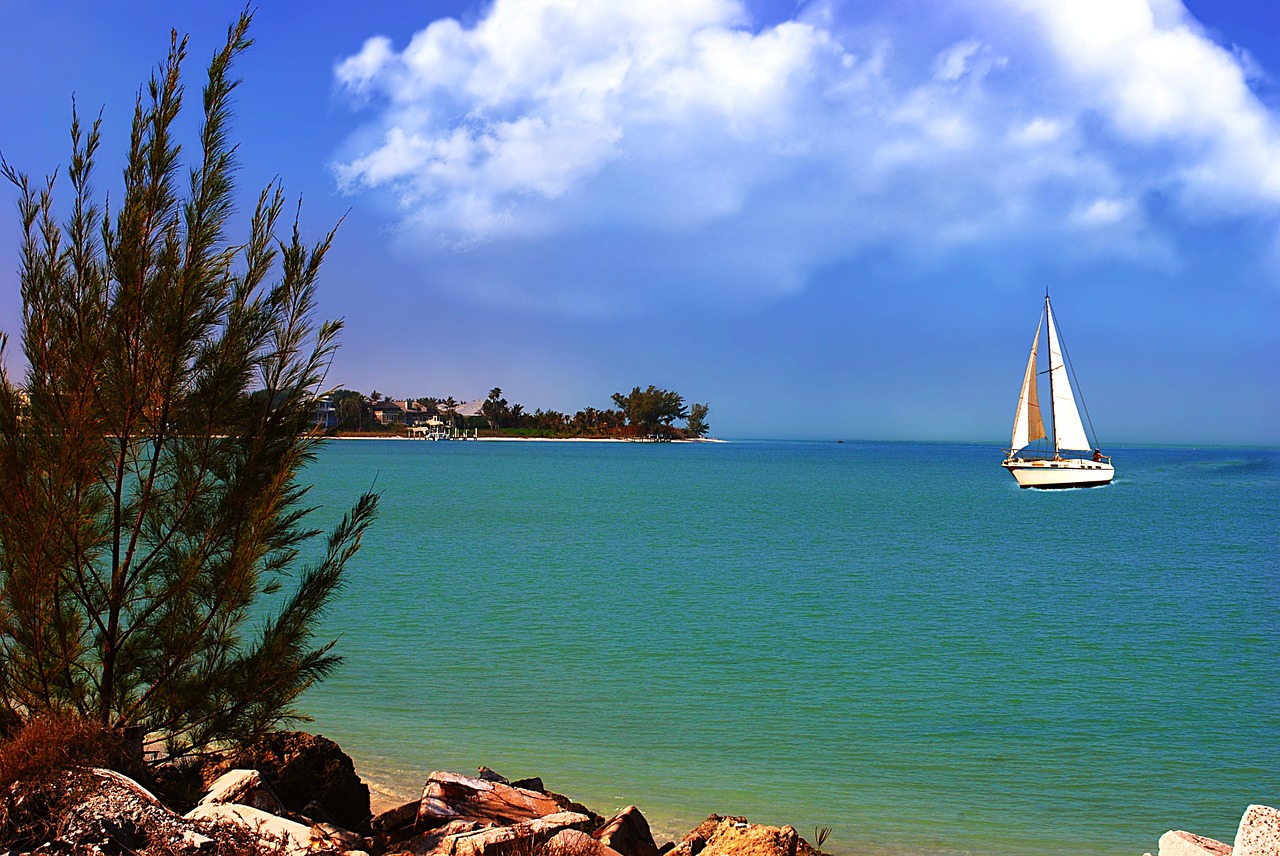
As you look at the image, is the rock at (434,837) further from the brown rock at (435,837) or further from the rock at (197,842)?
the rock at (197,842)

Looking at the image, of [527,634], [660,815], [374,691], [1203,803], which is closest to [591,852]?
[660,815]

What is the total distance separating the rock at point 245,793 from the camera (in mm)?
5746

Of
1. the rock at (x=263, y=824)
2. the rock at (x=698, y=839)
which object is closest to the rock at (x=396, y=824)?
the rock at (x=263, y=824)

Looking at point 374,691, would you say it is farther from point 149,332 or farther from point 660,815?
point 149,332

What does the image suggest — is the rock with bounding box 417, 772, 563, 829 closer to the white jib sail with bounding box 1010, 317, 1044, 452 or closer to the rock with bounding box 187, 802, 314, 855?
the rock with bounding box 187, 802, 314, 855

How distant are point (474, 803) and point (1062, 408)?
66.3 meters

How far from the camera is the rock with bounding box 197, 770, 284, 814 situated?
18.9ft

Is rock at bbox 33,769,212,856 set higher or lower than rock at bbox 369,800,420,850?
higher

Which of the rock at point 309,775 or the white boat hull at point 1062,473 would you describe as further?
the white boat hull at point 1062,473

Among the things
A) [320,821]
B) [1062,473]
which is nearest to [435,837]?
[320,821]

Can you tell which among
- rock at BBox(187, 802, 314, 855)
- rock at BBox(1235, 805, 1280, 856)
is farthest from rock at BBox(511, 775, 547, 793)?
rock at BBox(1235, 805, 1280, 856)

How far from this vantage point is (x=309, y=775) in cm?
668

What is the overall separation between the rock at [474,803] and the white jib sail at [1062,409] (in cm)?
6541

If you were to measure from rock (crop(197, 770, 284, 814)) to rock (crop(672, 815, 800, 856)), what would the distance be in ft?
8.53
